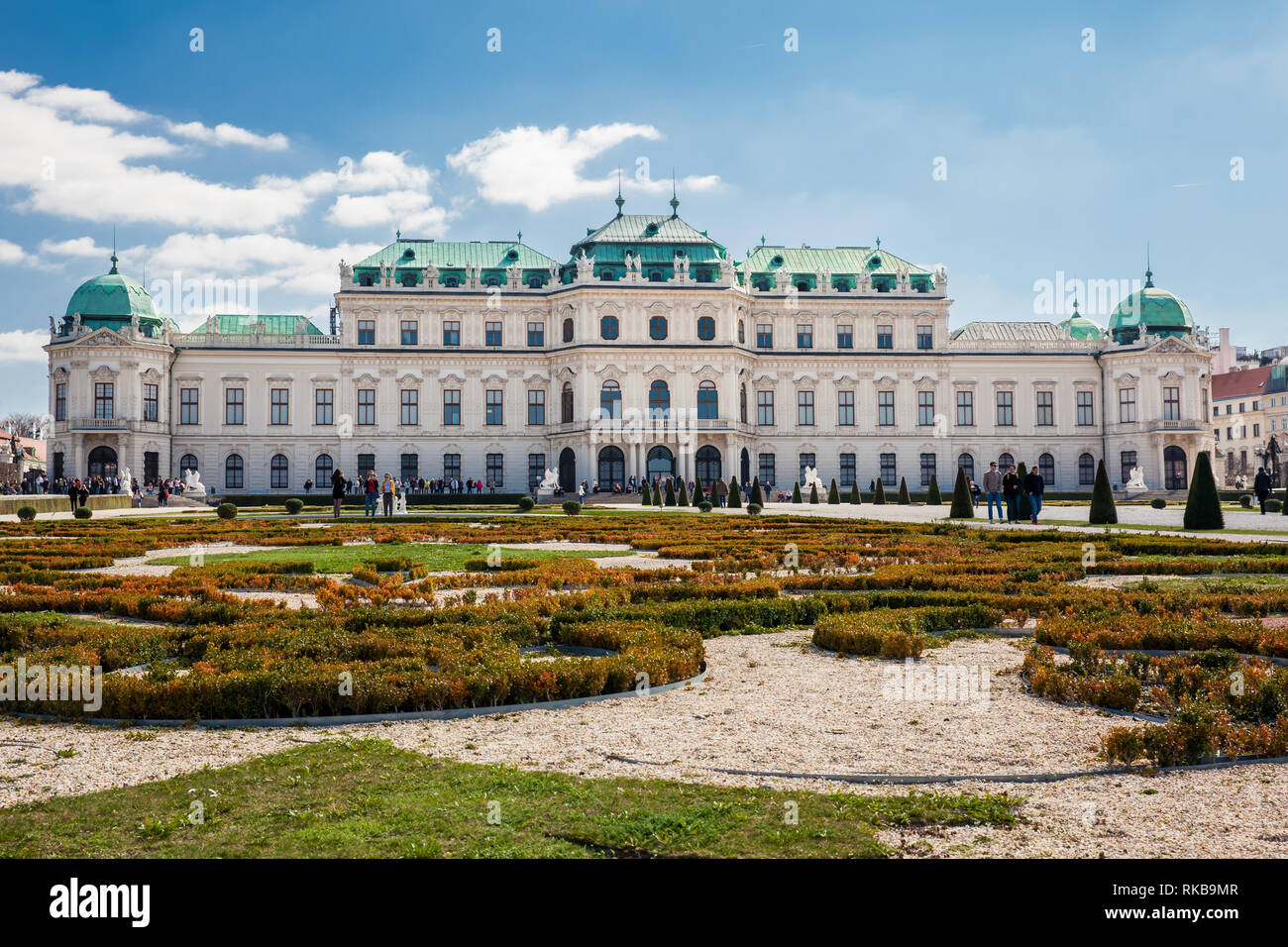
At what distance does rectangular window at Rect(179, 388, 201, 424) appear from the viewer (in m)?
58.9

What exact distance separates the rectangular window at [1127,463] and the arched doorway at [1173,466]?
69.2 inches

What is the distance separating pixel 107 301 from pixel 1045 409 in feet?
190

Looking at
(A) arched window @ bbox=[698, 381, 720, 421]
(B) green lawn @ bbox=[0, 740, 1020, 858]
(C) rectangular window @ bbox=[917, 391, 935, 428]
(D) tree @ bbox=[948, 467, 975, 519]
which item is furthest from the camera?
(C) rectangular window @ bbox=[917, 391, 935, 428]

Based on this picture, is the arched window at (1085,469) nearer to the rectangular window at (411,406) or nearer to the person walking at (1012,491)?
the person walking at (1012,491)

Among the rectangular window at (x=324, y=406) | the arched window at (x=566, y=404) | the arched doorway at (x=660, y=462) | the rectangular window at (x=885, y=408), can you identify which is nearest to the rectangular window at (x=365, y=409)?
the rectangular window at (x=324, y=406)

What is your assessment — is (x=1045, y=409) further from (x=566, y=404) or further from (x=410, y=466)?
(x=410, y=466)

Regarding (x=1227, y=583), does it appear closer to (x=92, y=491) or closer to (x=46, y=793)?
(x=46, y=793)

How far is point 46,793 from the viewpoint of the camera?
4758 millimetres

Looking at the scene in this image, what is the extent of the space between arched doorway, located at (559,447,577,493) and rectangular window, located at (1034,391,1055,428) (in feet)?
98.4

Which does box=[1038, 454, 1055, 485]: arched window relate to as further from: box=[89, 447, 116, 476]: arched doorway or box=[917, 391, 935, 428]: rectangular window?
box=[89, 447, 116, 476]: arched doorway

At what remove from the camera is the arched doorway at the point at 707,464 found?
2287 inches

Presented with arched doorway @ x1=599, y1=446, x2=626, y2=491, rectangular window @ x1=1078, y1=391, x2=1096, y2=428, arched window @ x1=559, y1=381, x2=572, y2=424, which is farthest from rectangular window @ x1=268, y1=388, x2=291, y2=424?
rectangular window @ x1=1078, y1=391, x2=1096, y2=428

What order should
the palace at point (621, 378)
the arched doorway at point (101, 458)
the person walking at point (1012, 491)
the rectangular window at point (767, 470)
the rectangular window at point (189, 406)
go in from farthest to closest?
the rectangular window at point (767, 470), the rectangular window at point (189, 406), the palace at point (621, 378), the arched doorway at point (101, 458), the person walking at point (1012, 491)
